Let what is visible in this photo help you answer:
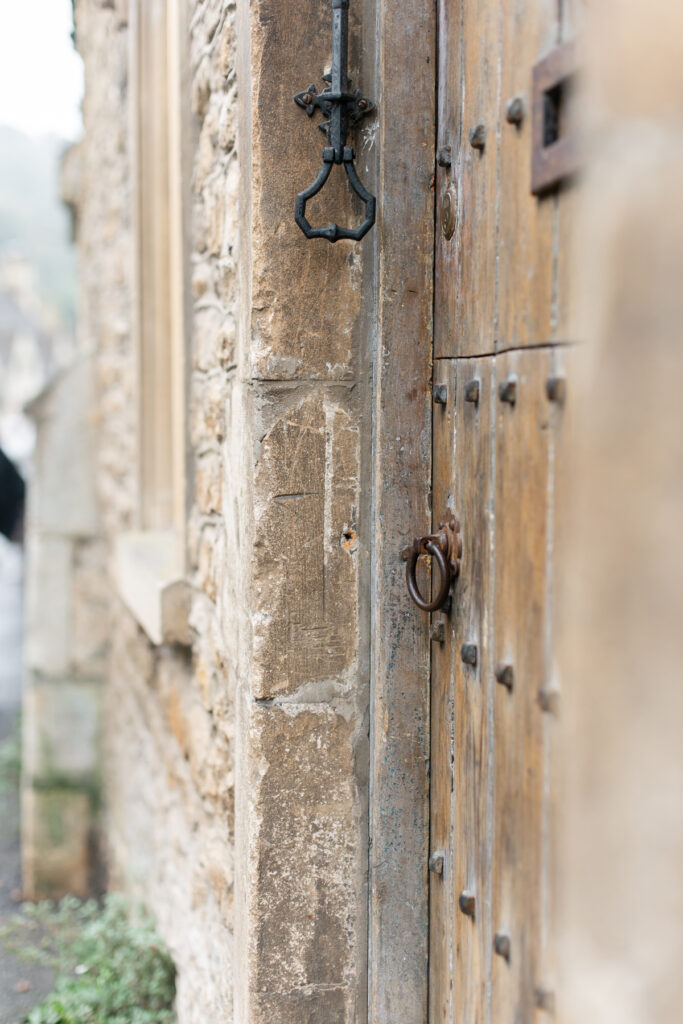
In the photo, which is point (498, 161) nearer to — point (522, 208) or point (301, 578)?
point (522, 208)

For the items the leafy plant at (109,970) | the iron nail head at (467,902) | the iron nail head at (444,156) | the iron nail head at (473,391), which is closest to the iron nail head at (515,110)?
the iron nail head at (444,156)

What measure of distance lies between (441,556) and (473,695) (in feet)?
0.75

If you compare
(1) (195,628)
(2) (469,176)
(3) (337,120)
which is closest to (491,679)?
(2) (469,176)

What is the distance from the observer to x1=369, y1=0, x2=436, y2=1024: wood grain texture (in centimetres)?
156

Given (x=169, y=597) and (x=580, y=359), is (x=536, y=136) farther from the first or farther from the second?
(x=169, y=597)

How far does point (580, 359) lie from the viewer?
1.07 meters

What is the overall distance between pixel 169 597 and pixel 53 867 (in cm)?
299

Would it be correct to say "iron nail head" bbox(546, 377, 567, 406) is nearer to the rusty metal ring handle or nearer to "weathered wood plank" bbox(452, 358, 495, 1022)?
"weathered wood plank" bbox(452, 358, 495, 1022)

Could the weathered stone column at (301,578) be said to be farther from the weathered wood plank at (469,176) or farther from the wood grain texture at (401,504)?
the weathered wood plank at (469,176)

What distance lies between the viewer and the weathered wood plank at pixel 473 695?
1.39m

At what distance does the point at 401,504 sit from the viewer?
162 centimetres

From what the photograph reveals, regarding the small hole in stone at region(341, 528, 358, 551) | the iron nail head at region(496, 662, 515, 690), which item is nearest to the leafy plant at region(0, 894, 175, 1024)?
the small hole in stone at region(341, 528, 358, 551)

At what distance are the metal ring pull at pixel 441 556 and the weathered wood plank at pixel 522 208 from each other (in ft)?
1.14

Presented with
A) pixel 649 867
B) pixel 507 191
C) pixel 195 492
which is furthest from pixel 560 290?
pixel 195 492
